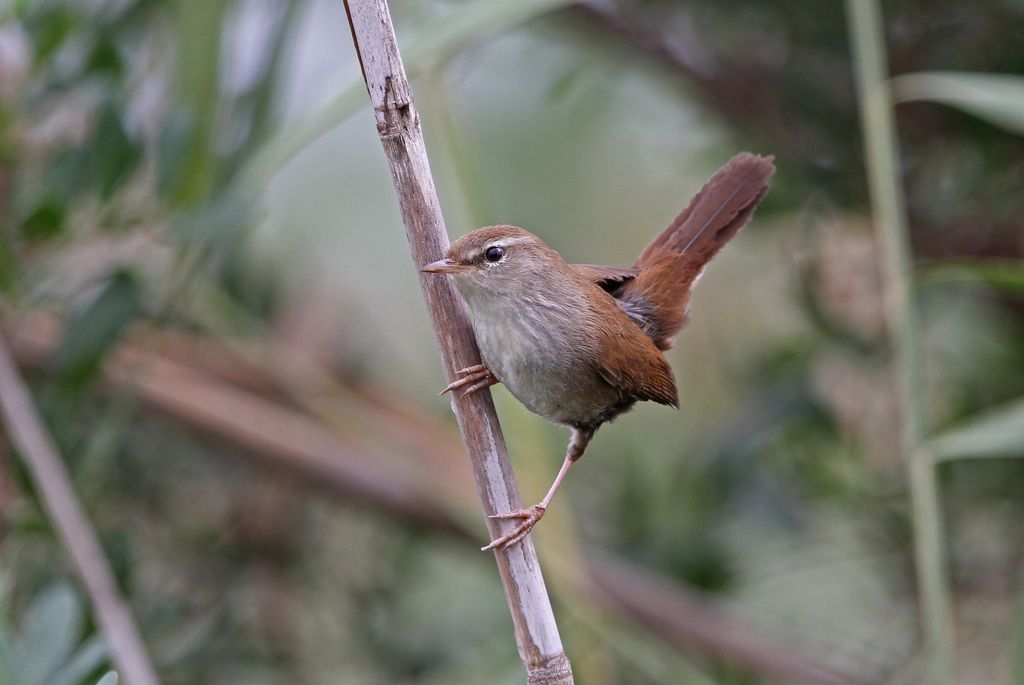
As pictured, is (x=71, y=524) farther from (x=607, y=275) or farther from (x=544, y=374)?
(x=607, y=275)

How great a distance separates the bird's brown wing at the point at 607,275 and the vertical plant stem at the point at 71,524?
44.1 inches

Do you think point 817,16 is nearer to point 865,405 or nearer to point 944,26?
point 944,26

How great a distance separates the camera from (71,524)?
Answer: 2.24m

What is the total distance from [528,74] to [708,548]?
174 cm

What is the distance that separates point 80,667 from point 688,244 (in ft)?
4.96

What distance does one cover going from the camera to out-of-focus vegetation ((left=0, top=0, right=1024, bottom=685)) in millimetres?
2631

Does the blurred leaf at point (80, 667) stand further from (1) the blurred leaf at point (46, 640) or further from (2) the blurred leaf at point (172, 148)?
(2) the blurred leaf at point (172, 148)

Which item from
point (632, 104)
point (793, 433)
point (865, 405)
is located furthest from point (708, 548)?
point (632, 104)

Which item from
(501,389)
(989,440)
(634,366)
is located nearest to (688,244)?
(634,366)

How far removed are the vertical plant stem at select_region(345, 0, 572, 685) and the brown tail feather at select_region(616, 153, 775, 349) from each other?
774 millimetres

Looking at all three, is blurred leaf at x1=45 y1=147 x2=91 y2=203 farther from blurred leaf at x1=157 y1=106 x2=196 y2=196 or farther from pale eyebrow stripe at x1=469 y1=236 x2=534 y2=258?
pale eyebrow stripe at x1=469 y1=236 x2=534 y2=258

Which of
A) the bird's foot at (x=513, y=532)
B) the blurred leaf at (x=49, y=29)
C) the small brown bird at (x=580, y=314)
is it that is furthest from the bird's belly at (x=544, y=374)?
the blurred leaf at (x=49, y=29)

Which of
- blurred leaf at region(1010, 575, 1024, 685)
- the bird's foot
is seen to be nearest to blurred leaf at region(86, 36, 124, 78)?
the bird's foot

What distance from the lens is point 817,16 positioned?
3.38 metres
